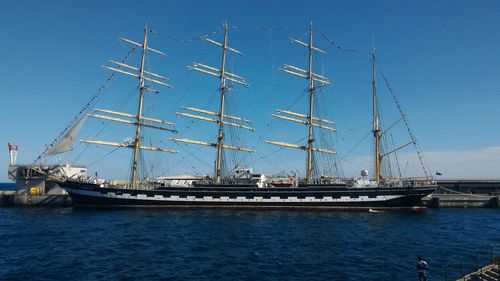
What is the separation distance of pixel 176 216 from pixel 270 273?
1003 inches

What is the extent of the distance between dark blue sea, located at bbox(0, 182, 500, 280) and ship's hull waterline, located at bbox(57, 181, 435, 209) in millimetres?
4990

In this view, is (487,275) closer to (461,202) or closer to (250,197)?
(250,197)

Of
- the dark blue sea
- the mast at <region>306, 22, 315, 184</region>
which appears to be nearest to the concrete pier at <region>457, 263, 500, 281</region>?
the dark blue sea

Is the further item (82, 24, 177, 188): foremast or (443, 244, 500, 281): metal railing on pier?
(82, 24, 177, 188): foremast

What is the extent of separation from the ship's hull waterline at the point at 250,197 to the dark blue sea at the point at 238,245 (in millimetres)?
4990

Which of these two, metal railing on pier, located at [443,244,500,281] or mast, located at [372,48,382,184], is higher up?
mast, located at [372,48,382,184]

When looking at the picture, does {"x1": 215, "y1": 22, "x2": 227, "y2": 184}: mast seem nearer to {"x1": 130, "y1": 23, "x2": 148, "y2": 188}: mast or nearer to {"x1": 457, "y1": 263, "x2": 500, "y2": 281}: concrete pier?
{"x1": 130, "y1": 23, "x2": 148, "y2": 188}: mast

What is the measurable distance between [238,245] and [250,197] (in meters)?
23.3

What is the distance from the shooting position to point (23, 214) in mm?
44656

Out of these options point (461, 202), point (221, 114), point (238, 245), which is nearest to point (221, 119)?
point (221, 114)

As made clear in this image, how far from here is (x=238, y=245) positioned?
27.4 metres

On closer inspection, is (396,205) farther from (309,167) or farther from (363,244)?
(363,244)

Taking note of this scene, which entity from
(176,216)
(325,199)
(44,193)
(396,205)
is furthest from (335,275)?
(44,193)

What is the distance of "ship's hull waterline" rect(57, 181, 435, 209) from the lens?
162ft
